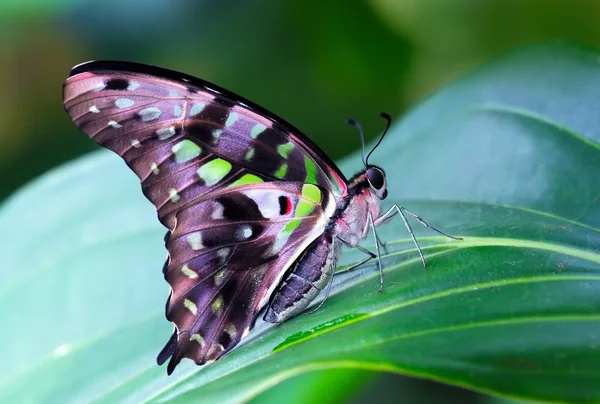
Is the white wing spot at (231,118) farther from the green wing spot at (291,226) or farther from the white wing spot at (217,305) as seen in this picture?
the white wing spot at (217,305)

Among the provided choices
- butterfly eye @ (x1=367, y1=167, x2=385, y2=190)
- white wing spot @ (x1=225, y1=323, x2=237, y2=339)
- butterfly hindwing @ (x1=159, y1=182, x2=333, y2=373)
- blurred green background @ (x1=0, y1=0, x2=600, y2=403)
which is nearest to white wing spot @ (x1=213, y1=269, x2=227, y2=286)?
butterfly hindwing @ (x1=159, y1=182, x2=333, y2=373)

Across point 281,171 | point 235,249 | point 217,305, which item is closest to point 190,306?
point 217,305

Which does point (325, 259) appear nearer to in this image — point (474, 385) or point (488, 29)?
point (474, 385)

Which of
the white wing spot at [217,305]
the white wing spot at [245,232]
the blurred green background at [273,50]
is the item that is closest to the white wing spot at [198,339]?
the white wing spot at [217,305]

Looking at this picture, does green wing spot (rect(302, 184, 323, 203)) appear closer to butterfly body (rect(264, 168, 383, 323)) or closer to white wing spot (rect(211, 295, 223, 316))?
butterfly body (rect(264, 168, 383, 323))

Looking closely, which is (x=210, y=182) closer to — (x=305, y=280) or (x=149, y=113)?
(x=149, y=113)

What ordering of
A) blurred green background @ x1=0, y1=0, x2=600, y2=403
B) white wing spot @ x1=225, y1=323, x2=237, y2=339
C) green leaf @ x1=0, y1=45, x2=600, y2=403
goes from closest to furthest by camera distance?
green leaf @ x1=0, y1=45, x2=600, y2=403 < white wing spot @ x1=225, y1=323, x2=237, y2=339 < blurred green background @ x1=0, y1=0, x2=600, y2=403

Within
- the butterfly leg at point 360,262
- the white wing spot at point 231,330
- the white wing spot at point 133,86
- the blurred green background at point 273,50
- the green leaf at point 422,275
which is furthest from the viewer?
the blurred green background at point 273,50
